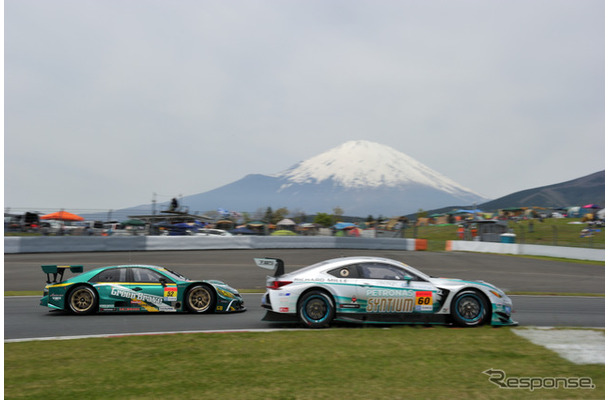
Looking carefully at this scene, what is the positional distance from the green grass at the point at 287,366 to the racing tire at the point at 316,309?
53 cm

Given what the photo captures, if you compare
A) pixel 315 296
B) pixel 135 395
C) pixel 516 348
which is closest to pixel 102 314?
pixel 315 296

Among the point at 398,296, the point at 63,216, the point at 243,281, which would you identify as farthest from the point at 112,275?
the point at 63,216

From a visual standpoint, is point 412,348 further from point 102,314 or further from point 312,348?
point 102,314

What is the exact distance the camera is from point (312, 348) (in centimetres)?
746

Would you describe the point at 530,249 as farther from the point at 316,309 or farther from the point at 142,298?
the point at 142,298

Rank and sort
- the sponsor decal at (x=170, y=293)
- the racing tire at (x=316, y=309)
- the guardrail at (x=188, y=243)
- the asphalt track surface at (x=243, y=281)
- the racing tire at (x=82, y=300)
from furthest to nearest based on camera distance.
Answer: the guardrail at (x=188, y=243) < the sponsor decal at (x=170, y=293) < the racing tire at (x=82, y=300) < the asphalt track surface at (x=243, y=281) < the racing tire at (x=316, y=309)

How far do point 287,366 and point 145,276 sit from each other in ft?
17.9

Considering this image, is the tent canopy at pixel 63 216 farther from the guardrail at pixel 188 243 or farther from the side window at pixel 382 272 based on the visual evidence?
the side window at pixel 382 272

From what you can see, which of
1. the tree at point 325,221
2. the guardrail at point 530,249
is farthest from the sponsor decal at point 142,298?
the guardrail at point 530,249

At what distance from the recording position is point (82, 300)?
10922 millimetres

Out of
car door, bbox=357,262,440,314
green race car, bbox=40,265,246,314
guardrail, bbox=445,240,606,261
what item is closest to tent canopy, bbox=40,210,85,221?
green race car, bbox=40,265,246,314

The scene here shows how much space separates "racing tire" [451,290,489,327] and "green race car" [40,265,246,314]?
14.1ft

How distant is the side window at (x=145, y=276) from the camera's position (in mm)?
11109

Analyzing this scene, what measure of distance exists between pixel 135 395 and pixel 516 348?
474 centimetres
